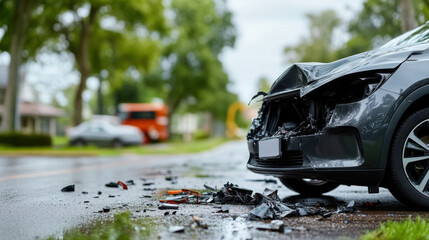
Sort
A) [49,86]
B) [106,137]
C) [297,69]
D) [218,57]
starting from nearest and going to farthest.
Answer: [297,69] < [106,137] < [218,57] < [49,86]

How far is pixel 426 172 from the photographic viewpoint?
3.88 meters

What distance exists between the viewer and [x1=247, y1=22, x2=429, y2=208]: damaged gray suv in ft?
12.4

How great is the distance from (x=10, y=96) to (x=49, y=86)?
49.3 m

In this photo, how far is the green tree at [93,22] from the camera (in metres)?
24.0

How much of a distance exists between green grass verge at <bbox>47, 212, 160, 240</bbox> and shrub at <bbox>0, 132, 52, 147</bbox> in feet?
58.5

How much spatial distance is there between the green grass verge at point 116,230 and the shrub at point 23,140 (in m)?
17.8

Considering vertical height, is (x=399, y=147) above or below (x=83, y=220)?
above

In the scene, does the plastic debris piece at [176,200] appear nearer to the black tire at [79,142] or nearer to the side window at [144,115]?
the black tire at [79,142]

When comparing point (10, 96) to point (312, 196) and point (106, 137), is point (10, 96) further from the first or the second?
point (312, 196)

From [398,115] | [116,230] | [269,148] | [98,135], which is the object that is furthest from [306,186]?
[98,135]

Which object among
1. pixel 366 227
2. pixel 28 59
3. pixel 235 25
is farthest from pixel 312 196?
pixel 235 25

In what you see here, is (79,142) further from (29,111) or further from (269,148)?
(29,111)

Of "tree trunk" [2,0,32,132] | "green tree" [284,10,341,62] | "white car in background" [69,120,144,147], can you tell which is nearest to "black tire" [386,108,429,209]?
"tree trunk" [2,0,32,132]

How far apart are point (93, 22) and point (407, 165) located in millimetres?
23256
